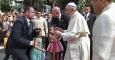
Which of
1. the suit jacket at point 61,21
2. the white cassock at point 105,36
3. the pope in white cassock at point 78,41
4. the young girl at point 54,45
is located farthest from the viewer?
the suit jacket at point 61,21

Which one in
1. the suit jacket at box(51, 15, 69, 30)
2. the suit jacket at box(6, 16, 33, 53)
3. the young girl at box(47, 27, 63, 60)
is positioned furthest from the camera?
the suit jacket at box(51, 15, 69, 30)

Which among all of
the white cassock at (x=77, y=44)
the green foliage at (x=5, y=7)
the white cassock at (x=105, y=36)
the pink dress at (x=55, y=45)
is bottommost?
the green foliage at (x=5, y=7)

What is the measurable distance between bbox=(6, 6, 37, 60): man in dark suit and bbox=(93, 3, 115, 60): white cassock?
16.3 feet

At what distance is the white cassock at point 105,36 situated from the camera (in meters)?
3.86

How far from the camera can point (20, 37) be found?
8.85m

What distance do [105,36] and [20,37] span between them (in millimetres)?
5119

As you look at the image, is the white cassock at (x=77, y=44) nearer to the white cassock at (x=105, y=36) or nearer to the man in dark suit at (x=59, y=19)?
the man in dark suit at (x=59, y=19)

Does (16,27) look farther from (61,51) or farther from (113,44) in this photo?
(113,44)

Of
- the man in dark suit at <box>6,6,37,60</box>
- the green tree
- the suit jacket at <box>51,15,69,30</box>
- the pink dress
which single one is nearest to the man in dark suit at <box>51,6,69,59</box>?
the suit jacket at <box>51,15,69,30</box>

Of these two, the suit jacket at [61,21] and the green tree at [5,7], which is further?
the green tree at [5,7]

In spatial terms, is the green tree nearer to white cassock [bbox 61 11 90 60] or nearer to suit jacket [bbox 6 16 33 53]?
suit jacket [bbox 6 16 33 53]

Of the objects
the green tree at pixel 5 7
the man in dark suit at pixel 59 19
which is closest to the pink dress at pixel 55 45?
the man in dark suit at pixel 59 19

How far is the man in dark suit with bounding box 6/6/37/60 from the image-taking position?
884 cm

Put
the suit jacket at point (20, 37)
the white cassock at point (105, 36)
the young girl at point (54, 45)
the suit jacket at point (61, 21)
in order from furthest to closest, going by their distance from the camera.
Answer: the suit jacket at point (61, 21)
the young girl at point (54, 45)
the suit jacket at point (20, 37)
the white cassock at point (105, 36)
